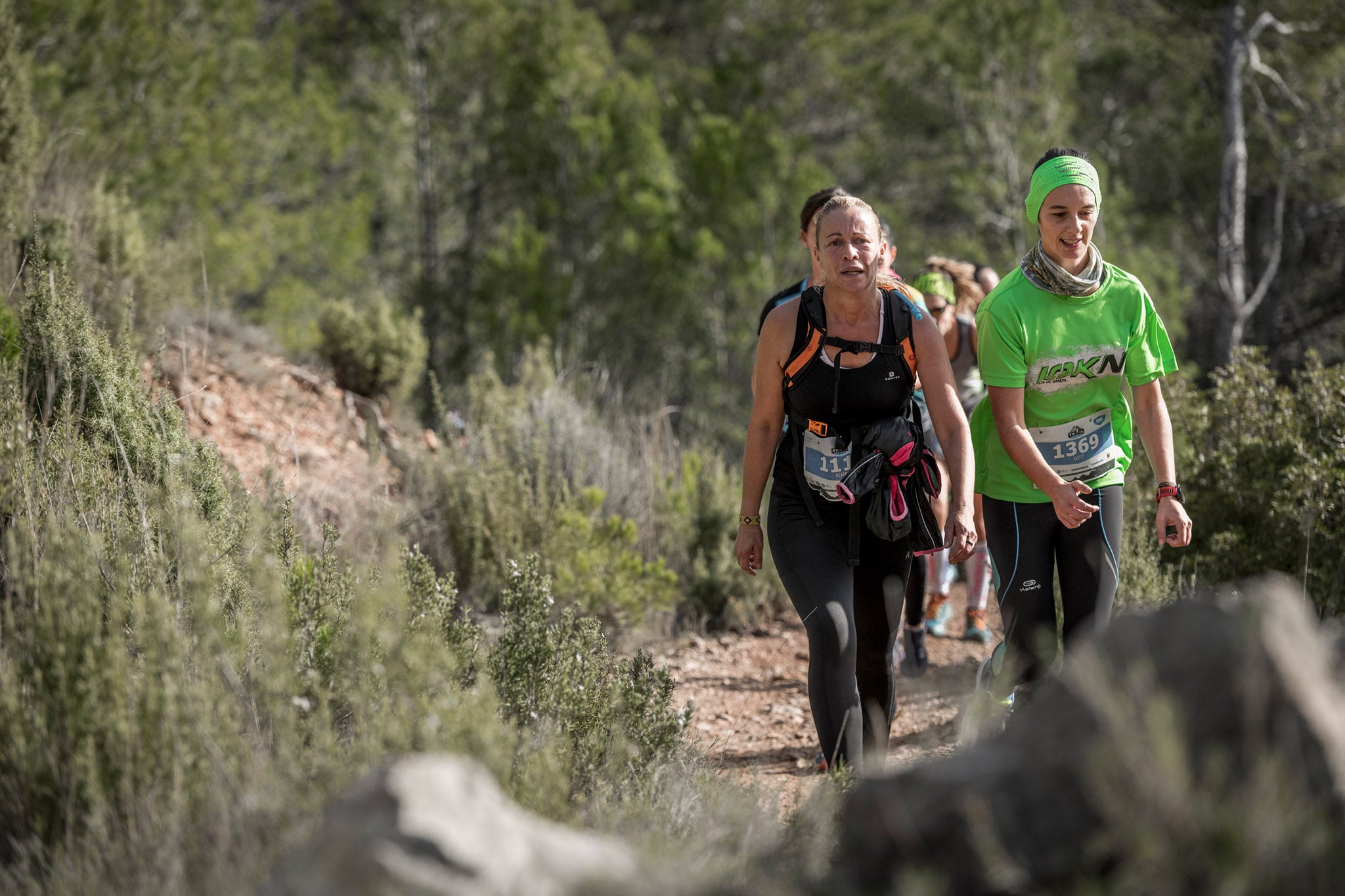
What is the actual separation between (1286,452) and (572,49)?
10.6 metres

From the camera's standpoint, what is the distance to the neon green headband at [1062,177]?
310 cm

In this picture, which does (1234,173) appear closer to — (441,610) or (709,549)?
(709,549)

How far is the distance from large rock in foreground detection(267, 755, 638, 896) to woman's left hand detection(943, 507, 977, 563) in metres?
1.59

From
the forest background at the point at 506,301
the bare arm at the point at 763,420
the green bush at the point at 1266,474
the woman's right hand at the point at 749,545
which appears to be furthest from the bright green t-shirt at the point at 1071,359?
the forest background at the point at 506,301

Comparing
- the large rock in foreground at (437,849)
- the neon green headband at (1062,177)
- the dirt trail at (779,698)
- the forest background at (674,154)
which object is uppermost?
the forest background at (674,154)

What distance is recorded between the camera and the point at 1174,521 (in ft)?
10.0

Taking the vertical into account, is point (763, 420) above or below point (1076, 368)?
below

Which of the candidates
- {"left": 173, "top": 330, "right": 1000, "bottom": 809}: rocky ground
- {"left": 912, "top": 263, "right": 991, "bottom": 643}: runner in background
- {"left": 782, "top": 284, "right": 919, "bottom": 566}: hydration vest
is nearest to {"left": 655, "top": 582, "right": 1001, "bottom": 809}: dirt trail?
{"left": 173, "top": 330, "right": 1000, "bottom": 809}: rocky ground

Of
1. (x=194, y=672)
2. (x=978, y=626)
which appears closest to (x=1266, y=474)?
(x=978, y=626)

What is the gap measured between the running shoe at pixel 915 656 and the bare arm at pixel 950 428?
5.83 ft

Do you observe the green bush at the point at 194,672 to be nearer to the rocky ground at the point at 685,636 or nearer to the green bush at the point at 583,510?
the rocky ground at the point at 685,636

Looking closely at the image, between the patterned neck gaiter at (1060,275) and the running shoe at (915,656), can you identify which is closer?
the patterned neck gaiter at (1060,275)

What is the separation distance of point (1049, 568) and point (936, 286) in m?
2.01

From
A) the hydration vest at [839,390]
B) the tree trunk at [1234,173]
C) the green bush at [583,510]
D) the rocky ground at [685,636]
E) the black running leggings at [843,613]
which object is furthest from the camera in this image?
the tree trunk at [1234,173]
